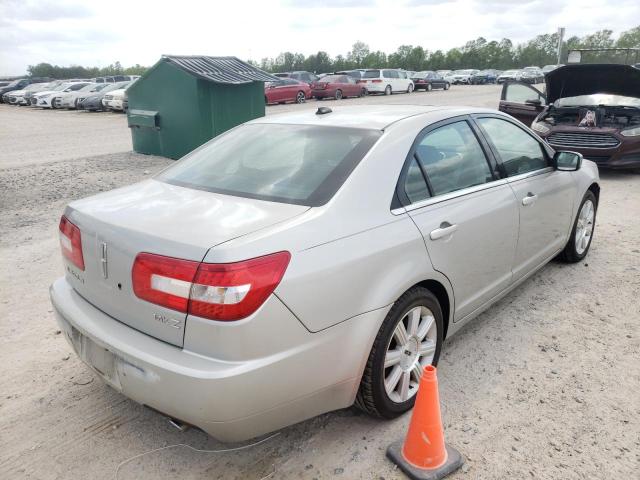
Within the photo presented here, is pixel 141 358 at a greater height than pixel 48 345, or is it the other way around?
pixel 141 358

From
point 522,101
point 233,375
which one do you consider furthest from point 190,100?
point 233,375

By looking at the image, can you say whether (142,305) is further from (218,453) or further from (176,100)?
(176,100)

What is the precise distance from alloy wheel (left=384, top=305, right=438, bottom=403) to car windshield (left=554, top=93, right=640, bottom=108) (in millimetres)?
7557

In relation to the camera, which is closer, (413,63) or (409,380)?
(409,380)

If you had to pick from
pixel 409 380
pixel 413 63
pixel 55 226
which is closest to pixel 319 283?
pixel 409 380

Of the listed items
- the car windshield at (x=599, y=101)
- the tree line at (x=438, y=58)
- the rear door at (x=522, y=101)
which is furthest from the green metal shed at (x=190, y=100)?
the tree line at (x=438, y=58)

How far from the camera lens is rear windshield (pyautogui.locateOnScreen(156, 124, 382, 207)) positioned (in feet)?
8.54

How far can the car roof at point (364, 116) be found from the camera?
305cm

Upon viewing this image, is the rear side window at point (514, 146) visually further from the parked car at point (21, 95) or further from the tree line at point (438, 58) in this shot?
the tree line at point (438, 58)

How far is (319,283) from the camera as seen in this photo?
7.22ft

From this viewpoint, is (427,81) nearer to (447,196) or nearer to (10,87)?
(10,87)

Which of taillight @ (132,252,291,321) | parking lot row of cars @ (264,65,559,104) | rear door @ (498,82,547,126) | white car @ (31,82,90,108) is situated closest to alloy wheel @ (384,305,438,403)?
taillight @ (132,252,291,321)

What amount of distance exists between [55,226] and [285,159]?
174 inches

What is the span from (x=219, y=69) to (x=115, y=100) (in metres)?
15.2
